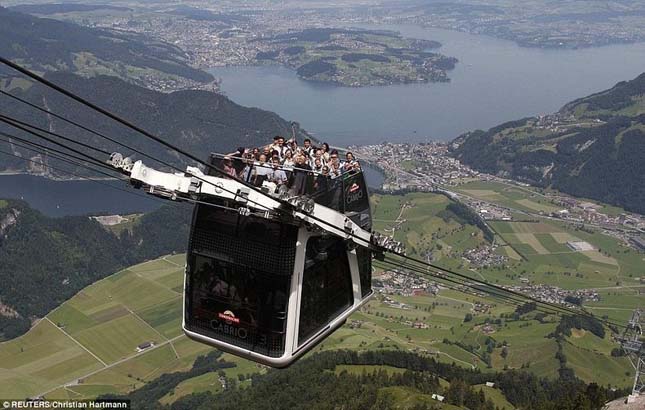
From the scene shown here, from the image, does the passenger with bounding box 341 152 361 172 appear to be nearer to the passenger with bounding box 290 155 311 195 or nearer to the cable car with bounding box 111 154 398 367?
the cable car with bounding box 111 154 398 367

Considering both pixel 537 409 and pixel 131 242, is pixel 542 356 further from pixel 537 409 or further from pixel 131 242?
pixel 131 242

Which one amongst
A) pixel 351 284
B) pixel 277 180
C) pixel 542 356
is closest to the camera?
pixel 277 180

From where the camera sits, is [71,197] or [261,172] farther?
[71,197]

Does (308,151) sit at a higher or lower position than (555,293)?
higher

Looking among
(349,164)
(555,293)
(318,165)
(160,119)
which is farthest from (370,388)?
(160,119)

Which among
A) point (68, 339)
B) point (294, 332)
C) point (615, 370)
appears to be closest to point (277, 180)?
point (294, 332)

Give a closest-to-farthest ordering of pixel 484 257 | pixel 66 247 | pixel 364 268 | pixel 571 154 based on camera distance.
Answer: pixel 364 268 < pixel 484 257 < pixel 66 247 < pixel 571 154

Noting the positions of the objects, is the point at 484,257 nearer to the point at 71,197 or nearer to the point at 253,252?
the point at 71,197
